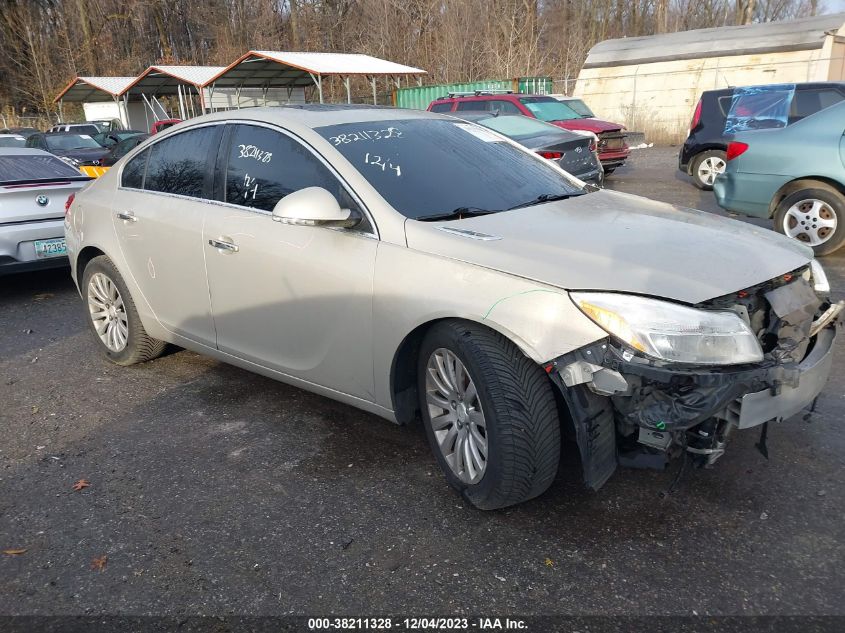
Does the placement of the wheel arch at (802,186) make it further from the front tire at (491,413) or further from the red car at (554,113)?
the red car at (554,113)

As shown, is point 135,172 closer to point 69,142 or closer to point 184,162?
point 184,162

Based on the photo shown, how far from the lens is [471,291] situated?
9.09ft

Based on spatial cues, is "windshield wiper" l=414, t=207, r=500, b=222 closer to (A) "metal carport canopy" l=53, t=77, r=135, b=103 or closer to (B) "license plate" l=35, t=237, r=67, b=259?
(B) "license plate" l=35, t=237, r=67, b=259

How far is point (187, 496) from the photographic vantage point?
3.21m

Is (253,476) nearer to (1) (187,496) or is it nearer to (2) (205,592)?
(1) (187,496)

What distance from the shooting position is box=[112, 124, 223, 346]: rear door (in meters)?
4.02

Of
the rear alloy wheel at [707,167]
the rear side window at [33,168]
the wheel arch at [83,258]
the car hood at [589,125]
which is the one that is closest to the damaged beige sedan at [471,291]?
the wheel arch at [83,258]

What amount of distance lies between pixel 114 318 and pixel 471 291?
3.17 m

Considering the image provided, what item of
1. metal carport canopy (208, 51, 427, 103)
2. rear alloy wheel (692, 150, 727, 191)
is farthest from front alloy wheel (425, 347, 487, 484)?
metal carport canopy (208, 51, 427, 103)

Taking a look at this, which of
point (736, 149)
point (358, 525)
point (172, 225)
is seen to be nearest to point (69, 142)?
point (172, 225)

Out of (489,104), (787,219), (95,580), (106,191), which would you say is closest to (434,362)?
(95,580)

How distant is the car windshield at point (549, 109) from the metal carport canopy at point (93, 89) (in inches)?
1034

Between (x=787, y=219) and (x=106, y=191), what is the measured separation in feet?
21.0

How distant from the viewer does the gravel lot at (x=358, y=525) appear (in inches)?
98.6
